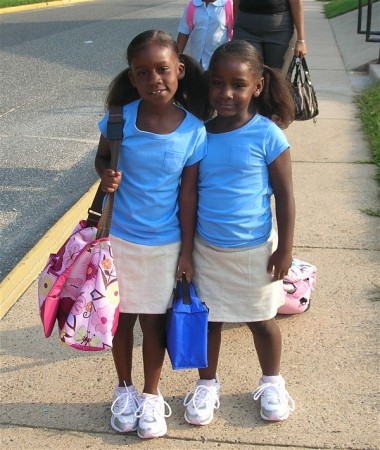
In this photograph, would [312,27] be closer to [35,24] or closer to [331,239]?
[35,24]

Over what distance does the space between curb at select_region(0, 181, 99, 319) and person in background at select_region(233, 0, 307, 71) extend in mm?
1573

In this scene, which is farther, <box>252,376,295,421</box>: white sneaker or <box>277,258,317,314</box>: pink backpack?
<box>277,258,317,314</box>: pink backpack

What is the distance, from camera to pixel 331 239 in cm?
479

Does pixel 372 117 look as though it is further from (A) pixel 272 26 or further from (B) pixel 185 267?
(B) pixel 185 267

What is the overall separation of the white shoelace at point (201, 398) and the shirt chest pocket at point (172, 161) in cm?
88

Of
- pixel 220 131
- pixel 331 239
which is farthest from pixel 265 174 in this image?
pixel 331 239

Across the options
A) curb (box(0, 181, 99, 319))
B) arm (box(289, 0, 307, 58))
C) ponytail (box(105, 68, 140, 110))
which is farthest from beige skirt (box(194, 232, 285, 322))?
arm (box(289, 0, 307, 58))

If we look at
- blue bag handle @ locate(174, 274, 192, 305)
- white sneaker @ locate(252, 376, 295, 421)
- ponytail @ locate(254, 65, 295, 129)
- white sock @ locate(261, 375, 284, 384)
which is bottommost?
white sneaker @ locate(252, 376, 295, 421)

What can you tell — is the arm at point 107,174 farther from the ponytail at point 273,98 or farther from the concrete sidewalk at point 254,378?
the concrete sidewalk at point 254,378

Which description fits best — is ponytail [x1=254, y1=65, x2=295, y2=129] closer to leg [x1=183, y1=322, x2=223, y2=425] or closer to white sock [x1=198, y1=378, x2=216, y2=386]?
leg [x1=183, y1=322, x2=223, y2=425]

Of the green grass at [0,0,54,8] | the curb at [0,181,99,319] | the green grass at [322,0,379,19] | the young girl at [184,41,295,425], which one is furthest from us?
the green grass at [0,0,54,8]

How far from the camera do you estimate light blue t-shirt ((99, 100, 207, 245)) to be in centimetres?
277

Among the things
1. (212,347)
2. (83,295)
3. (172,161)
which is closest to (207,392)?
(212,347)

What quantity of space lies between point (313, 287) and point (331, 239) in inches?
29.7
